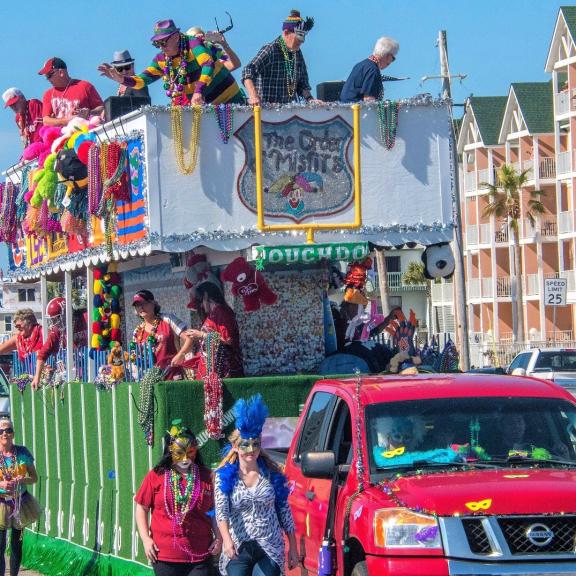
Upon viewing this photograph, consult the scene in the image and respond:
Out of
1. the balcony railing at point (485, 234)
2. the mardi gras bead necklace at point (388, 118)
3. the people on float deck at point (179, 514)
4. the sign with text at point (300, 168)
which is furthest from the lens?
the balcony railing at point (485, 234)

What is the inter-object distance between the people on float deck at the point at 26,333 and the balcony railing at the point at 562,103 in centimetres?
4630

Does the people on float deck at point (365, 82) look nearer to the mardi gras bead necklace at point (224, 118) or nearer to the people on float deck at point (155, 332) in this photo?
the mardi gras bead necklace at point (224, 118)

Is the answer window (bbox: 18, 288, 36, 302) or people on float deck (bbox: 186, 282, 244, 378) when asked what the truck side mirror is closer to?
people on float deck (bbox: 186, 282, 244, 378)

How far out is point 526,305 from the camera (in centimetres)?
6819

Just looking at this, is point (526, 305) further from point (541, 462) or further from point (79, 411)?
point (541, 462)

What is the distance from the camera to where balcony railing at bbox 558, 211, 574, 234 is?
62219 mm

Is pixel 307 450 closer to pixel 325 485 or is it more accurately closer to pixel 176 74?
pixel 325 485

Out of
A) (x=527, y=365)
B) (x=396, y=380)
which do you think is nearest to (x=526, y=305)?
(x=527, y=365)

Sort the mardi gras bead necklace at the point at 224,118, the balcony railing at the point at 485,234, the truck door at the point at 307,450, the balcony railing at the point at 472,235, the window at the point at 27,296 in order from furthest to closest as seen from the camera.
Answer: the window at the point at 27,296, the balcony railing at the point at 472,235, the balcony railing at the point at 485,234, the mardi gras bead necklace at the point at 224,118, the truck door at the point at 307,450

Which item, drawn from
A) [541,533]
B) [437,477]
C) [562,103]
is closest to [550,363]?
[437,477]

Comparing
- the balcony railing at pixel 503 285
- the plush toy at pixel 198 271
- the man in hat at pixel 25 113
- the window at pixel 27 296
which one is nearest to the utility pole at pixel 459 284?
the man in hat at pixel 25 113

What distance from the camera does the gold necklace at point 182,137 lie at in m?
13.3

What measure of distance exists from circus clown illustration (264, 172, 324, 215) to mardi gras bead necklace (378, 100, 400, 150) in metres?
0.78

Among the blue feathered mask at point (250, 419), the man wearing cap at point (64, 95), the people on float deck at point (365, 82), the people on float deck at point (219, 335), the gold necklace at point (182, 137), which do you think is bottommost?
the blue feathered mask at point (250, 419)
